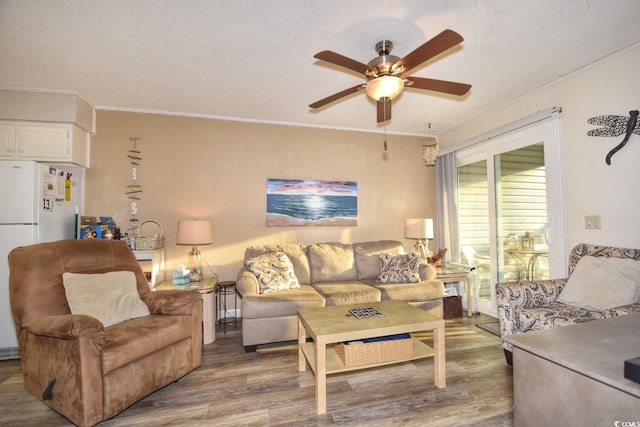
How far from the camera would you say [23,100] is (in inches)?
117

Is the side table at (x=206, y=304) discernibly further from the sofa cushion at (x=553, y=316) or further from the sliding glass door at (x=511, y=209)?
the sliding glass door at (x=511, y=209)

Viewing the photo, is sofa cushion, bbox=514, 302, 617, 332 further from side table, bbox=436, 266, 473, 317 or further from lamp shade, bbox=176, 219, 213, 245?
lamp shade, bbox=176, 219, 213, 245

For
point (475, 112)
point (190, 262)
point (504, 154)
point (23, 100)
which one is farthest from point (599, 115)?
point (23, 100)

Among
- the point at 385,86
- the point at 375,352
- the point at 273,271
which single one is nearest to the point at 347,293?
the point at 273,271

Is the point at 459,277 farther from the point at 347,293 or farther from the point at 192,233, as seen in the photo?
the point at 192,233

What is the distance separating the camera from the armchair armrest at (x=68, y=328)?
164 cm

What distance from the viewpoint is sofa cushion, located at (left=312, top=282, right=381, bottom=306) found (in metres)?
2.94

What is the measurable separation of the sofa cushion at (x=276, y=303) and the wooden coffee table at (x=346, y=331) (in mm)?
429

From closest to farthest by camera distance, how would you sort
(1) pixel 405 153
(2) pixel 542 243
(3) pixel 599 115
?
1. (3) pixel 599 115
2. (2) pixel 542 243
3. (1) pixel 405 153

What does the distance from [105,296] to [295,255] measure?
6.25 feet

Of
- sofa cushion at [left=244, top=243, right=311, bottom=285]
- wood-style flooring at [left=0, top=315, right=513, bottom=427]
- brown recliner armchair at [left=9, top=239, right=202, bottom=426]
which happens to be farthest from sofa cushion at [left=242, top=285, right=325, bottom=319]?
sofa cushion at [left=244, top=243, right=311, bottom=285]

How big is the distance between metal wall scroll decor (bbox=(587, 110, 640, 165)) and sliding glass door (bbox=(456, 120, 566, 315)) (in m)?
0.37

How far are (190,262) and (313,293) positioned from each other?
1606mm

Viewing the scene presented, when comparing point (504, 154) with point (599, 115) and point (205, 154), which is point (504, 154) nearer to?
point (599, 115)
